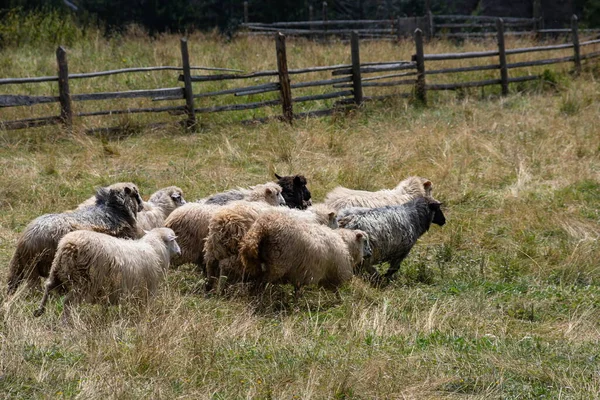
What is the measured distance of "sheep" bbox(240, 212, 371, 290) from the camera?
681 cm

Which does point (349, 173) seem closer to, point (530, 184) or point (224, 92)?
point (530, 184)

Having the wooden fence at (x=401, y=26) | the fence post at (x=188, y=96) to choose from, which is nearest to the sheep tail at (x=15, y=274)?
the fence post at (x=188, y=96)

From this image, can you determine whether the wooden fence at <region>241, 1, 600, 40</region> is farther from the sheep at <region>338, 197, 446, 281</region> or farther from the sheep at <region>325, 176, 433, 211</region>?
the sheep at <region>338, 197, 446, 281</region>

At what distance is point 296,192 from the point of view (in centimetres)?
877

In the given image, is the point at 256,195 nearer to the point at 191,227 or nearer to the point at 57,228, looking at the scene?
the point at 191,227

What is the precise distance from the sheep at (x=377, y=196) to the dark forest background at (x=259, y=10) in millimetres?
15155

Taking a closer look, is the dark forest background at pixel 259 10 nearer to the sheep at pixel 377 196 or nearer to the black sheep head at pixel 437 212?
the sheep at pixel 377 196

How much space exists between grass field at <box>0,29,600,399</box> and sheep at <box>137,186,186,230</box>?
0.73 m

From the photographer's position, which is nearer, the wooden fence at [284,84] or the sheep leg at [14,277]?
the sheep leg at [14,277]

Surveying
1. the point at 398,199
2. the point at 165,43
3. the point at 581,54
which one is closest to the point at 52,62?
the point at 165,43

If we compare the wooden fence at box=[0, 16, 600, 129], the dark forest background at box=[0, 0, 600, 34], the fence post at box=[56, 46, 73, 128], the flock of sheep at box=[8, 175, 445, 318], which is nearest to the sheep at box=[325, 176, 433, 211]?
the flock of sheep at box=[8, 175, 445, 318]

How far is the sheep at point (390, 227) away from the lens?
7.82 m

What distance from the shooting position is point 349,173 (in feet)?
35.0

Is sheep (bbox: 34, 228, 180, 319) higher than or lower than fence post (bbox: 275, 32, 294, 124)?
lower
